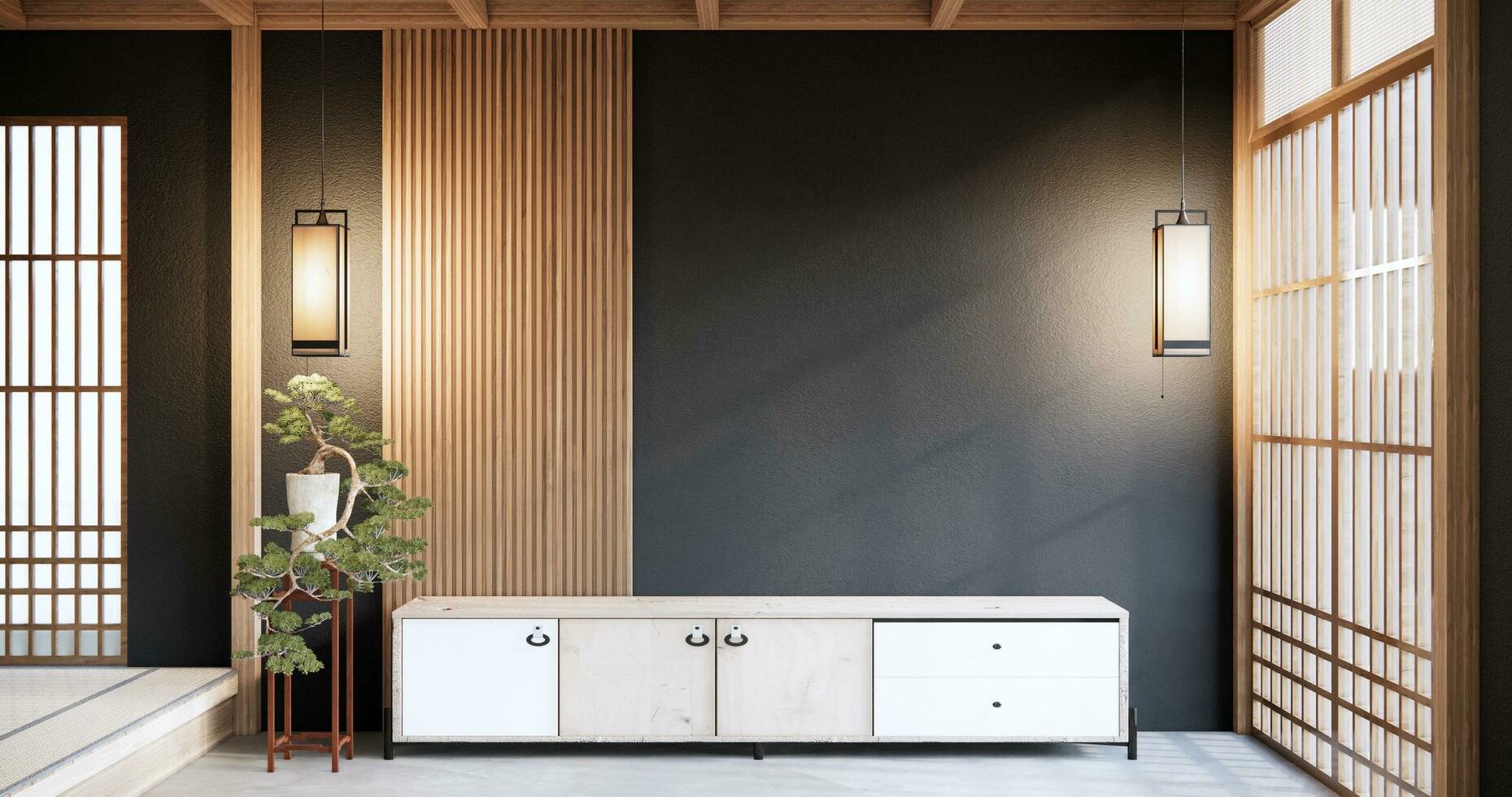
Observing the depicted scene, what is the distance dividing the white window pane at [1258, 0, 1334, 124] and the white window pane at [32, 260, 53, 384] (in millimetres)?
5442

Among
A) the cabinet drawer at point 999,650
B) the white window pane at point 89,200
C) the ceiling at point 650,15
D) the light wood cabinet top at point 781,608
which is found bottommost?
the cabinet drawer at point 999,650

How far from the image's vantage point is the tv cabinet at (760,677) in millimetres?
3984

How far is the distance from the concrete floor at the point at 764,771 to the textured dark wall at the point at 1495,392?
100 centimetres

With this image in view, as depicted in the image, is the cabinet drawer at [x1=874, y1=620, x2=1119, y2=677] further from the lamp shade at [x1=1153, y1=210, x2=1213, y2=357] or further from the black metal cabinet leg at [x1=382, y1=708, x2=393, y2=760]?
the black metal cabinet leg at [x1=382, y1=708, x2=393, y2=760]

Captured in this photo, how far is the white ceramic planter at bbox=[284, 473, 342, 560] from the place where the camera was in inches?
158

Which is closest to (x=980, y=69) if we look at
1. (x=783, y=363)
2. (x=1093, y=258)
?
(x=1093, y=258)

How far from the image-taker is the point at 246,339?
4414 millimetres

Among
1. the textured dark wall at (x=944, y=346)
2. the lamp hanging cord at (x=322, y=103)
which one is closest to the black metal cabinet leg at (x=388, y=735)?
the textured dark wall at (x=944, y=346)

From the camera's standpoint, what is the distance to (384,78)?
445 cm

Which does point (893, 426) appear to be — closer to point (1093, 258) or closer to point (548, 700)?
point (1093, 258)

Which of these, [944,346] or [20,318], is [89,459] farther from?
[944,346]

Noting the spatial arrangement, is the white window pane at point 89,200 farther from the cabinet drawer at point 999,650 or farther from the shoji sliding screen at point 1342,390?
the shoji sliding screen at point 1342,390

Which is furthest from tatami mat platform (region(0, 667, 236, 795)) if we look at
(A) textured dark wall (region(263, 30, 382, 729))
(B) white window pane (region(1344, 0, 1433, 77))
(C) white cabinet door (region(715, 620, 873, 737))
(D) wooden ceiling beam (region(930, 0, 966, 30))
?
(B) white window pane (region(1344, 0, 1433, 77))

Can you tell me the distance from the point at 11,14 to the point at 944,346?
14.2ft
